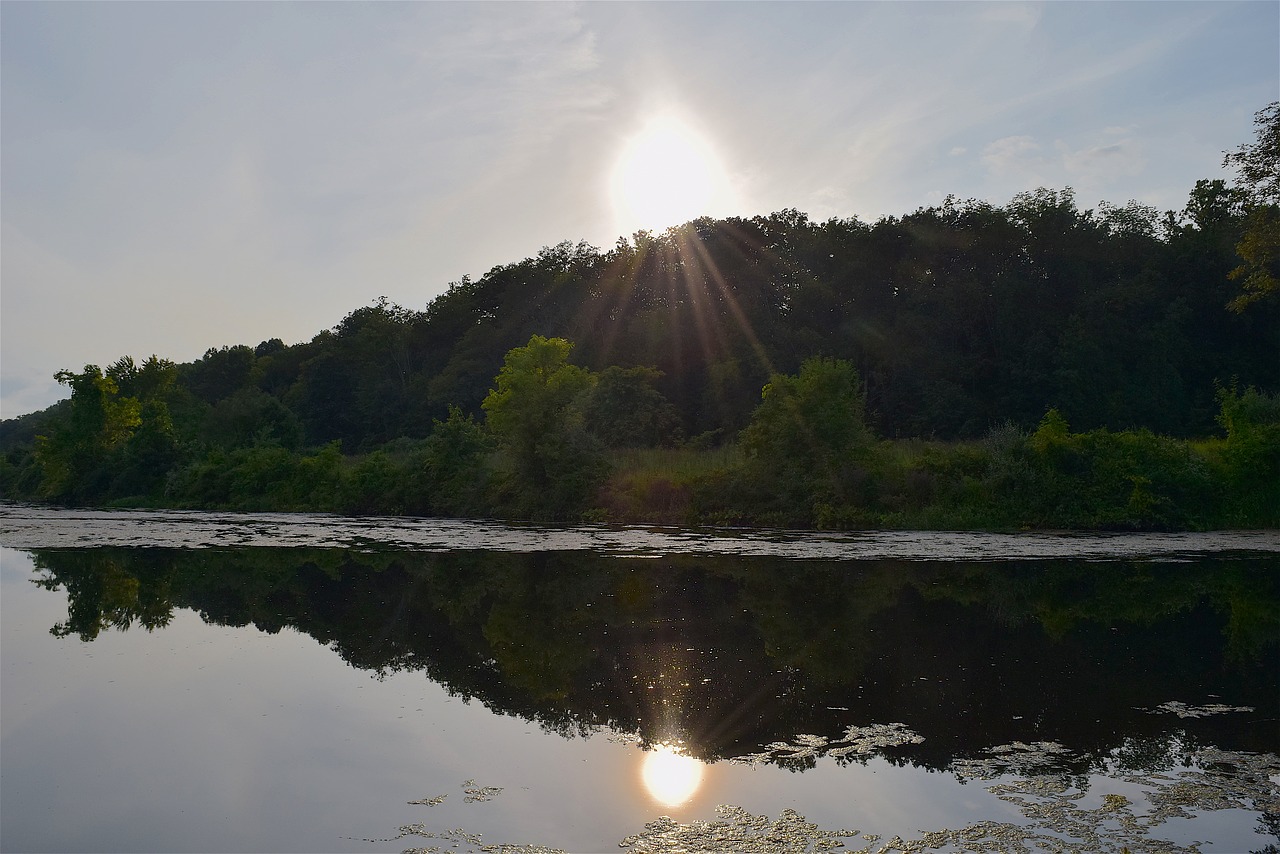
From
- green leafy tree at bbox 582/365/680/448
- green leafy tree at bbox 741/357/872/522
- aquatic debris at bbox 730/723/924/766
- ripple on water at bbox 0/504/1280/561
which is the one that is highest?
green leafy tree at bbox 582/365/680/448

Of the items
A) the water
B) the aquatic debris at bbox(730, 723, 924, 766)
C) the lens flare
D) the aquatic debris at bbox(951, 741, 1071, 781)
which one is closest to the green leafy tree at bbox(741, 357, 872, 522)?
the water

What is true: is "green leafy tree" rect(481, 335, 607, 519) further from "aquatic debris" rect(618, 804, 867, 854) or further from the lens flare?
"aquatic debris" rect(618, 804, 867, 854)

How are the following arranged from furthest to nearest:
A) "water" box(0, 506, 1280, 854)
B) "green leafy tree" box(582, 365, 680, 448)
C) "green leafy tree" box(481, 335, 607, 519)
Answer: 1. "green leafy tree" box(582, 365, 680, 448)
2. "green leafy tree" box(481, 335, 607, 519)
3. "water" box(0, 506, 1280, 854)

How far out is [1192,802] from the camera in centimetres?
614

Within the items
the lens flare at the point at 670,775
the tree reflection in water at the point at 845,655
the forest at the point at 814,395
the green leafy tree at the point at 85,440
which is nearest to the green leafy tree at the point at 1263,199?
the forest at the point at 814,395

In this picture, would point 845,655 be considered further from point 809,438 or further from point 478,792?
point 809,438

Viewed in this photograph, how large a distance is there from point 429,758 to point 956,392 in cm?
4268

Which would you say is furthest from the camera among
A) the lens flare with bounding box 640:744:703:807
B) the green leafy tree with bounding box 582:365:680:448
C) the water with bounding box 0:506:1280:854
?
the green leafy tree with bounding box 582:365:680:448

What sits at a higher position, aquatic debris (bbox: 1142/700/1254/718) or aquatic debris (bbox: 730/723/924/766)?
aquatic debris (bbox: 1142/700/1254/718)

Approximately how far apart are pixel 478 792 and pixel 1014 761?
3964 millimetres

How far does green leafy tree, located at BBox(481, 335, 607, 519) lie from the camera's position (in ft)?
108

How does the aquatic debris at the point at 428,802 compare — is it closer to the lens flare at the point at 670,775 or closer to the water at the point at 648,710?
the water at the point at 648,710

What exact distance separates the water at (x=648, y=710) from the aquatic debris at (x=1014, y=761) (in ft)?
0.13

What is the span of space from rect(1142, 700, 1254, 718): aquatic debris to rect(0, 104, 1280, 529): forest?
1781 cm
